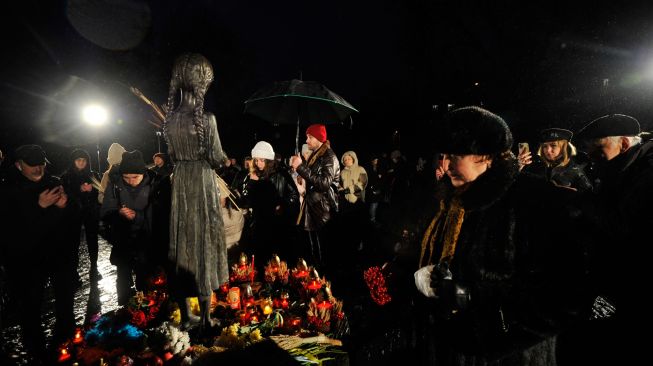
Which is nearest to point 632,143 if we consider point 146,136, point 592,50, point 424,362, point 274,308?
point 424,362

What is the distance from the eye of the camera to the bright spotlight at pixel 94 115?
45.2 ft

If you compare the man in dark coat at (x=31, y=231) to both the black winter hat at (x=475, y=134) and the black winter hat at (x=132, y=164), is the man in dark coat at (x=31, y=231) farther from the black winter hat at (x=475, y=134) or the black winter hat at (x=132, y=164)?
the black winter hat at (x=475, y=134)

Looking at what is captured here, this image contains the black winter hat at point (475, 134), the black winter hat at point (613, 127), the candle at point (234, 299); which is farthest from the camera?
the candle at point (234, 299)

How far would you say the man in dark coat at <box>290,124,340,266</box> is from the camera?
5.45 meters

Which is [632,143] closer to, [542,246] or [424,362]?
[542,246]

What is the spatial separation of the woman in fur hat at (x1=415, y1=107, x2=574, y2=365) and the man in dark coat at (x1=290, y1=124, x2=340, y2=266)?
355 centimetres

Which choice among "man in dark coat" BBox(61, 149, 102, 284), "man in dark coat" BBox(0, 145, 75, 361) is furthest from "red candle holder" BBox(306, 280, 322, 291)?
"man in dark coat" BBox(61, 149, 102, 284)

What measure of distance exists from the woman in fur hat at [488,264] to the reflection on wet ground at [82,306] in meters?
4.54

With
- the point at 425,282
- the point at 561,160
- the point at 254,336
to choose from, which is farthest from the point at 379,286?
the point at 561,160

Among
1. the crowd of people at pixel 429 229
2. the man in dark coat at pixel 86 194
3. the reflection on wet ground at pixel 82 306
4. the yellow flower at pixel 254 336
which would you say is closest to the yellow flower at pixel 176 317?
the crowd of people at pixel 429 229

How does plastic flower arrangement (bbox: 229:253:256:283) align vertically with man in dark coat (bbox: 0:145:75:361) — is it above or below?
below

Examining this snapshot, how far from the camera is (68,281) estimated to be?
4.14m

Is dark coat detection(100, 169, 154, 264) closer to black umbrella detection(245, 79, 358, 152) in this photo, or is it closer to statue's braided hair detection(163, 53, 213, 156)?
statue's braided hair detection(163, 53, 213, 156)

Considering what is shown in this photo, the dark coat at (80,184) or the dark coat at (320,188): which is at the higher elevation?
the dark coat at (80,184)
